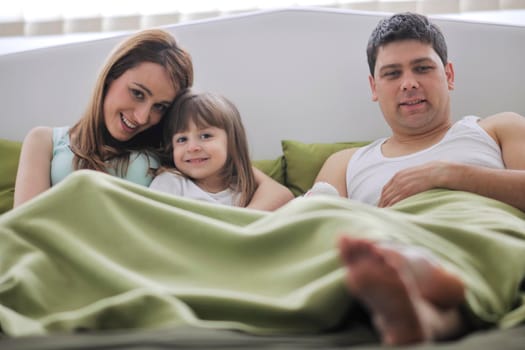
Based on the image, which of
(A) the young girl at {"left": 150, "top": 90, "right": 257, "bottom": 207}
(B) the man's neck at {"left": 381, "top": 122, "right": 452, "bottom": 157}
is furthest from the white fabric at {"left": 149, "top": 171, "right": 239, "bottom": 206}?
(B) the man's neck at {"left": 381, "top": 122, "right": 452, "bottom": 157}

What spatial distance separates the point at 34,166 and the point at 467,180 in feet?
3.34

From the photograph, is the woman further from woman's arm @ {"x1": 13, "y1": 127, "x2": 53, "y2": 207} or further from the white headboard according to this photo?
the white headboard

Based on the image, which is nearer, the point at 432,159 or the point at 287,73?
the point at 432,159

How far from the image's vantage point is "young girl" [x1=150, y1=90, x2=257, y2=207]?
1.67m

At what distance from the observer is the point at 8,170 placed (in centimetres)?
180

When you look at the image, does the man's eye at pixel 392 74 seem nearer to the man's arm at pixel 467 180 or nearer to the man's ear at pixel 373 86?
the man's ear at pixel 373 86

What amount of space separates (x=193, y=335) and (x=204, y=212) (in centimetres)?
42

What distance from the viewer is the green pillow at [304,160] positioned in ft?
5.92

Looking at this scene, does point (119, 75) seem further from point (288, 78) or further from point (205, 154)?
point (288, 78)

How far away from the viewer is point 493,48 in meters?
1.98

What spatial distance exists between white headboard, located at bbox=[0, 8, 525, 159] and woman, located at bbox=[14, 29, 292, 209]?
12.1 inches

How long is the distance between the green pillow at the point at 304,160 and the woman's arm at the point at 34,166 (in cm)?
62

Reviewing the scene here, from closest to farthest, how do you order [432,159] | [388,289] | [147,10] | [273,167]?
1. [388,289]
2. [432,159]
3. [273,167]
4. [147,10]

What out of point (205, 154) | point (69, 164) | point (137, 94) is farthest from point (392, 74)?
point (69, 164)
